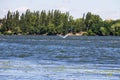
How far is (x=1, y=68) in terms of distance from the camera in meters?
43.8

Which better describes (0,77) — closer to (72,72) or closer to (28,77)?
(28,77)

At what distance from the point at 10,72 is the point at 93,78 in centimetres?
726

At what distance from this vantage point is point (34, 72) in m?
40.2

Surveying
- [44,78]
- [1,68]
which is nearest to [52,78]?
[44,78]

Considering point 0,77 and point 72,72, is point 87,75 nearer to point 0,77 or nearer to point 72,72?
point 72,72

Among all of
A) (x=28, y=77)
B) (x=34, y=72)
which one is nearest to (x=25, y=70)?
(x=34, y=72)

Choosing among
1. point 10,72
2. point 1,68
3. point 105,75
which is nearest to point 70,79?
point 105,75

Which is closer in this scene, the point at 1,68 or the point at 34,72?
the point at 34,72

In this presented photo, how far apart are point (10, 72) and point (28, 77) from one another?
13.2 ft

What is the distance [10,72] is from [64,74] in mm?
4377

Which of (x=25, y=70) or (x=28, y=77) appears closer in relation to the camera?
(x=28, y=77)

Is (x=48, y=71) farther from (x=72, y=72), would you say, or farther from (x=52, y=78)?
(x=52, y=78)

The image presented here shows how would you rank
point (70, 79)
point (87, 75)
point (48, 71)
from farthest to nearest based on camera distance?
point (48, 71), point (87, 75), point (70, 79)

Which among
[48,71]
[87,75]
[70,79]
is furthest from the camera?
[48,71]
